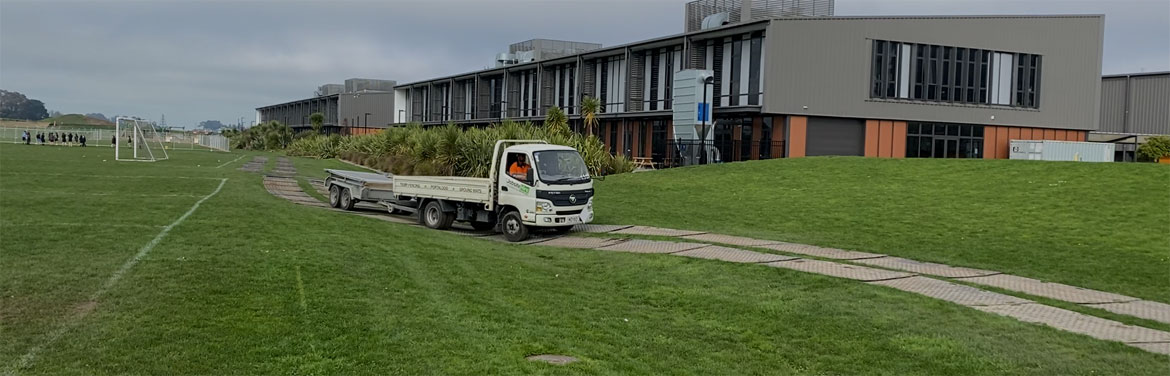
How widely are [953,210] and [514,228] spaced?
10.2 meters

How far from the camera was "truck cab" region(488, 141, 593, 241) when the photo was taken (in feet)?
56.9

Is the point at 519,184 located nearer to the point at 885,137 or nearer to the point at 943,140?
the point at 885,137

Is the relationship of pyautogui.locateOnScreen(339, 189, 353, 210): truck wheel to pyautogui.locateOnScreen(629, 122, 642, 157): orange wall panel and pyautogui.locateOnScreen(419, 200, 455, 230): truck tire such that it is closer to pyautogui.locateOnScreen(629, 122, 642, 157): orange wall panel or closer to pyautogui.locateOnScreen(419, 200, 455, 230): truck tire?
pyautogui.locateOnScreen(419, 200, 455, 230): truck tire

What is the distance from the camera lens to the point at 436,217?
63.4ft

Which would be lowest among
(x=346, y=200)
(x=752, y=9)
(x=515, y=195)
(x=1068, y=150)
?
(x=346, y=200)

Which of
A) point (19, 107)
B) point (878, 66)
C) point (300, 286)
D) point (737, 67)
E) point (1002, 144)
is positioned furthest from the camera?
point (19, 107)

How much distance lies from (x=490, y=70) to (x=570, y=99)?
41.8 feet

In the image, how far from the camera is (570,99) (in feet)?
187

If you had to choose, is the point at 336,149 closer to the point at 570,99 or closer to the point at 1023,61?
the point at 570,99

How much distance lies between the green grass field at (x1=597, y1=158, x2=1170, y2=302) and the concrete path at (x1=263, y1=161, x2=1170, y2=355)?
2.51 ft

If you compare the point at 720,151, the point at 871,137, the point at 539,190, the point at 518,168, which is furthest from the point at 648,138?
the point at 539,190

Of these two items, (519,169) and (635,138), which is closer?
(519,169)

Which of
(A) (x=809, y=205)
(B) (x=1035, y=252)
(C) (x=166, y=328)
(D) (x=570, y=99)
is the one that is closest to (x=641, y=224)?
(A) (x=809, y=205)

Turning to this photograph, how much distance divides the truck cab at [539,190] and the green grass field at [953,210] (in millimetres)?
2395
